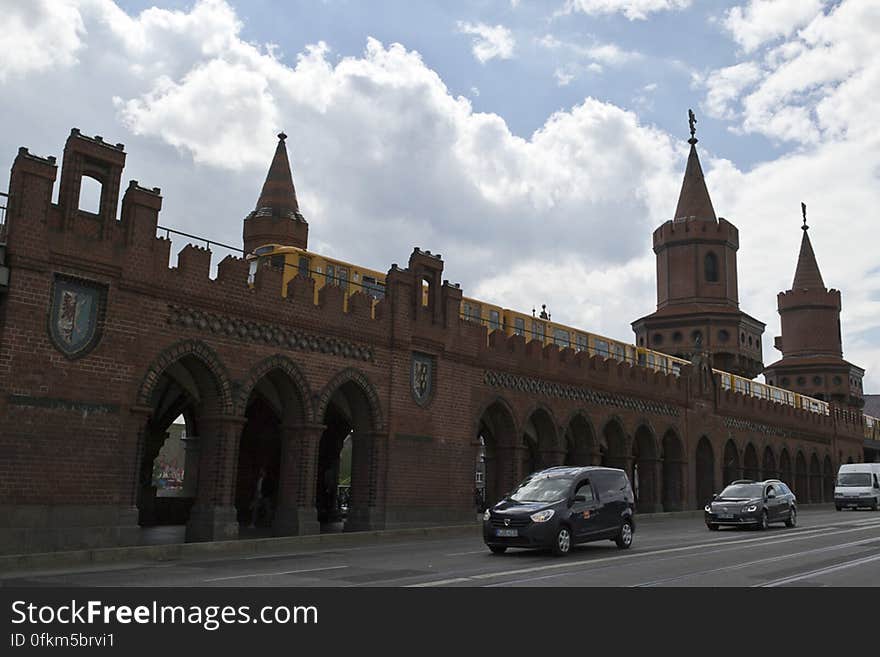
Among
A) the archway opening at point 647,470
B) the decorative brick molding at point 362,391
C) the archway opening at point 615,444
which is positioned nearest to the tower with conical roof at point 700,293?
the archway opening at point 647,470

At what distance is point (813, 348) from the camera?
71000mm

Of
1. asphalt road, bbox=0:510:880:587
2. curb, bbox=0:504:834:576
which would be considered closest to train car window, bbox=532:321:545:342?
curb, bbox=0:504:834:576

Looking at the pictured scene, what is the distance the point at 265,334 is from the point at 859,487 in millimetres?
32462

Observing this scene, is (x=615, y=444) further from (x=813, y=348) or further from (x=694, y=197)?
(x=813, y=348)

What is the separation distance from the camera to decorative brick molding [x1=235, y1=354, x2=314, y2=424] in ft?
67.5

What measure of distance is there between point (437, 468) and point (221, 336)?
28.1ft

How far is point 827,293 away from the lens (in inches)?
2808

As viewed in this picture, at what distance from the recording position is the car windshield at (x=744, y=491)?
25.1m

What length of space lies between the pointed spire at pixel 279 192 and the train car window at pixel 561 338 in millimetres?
11564

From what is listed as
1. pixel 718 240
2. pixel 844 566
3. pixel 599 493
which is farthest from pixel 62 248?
pixel 718 240

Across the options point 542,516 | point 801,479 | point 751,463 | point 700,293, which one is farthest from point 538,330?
point 801,479

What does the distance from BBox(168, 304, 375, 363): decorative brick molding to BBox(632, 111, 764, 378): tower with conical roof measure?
38266 mm
